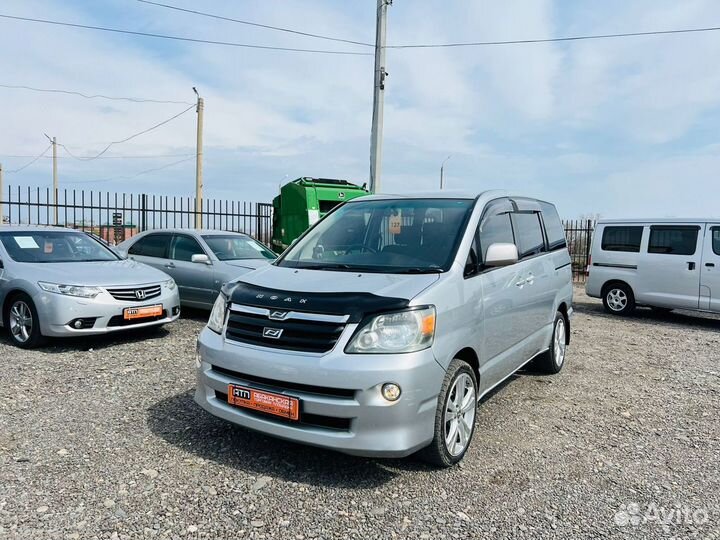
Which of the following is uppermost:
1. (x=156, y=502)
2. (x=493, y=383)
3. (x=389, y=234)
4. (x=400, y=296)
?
(x=389, y=234)

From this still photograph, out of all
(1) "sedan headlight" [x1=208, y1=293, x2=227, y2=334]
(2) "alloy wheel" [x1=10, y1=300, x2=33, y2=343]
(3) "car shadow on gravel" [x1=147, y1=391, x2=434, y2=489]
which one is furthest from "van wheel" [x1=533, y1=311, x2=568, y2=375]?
(2) "alloy wheel" [x1=10, y1=300, x2=33, y2=343]

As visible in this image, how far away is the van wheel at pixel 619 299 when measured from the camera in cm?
995

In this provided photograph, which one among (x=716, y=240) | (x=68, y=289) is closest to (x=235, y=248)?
(x=68, y=289)

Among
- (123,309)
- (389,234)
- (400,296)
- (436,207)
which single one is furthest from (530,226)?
(123,309)

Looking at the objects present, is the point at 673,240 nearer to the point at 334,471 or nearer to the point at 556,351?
the point at 556,351

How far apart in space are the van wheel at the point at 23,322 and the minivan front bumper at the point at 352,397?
405 cm

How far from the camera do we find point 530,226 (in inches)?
201

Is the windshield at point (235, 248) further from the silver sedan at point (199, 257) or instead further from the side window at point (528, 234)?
the side window at point (528, 234)

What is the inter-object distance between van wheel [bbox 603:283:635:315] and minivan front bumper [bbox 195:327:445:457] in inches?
322

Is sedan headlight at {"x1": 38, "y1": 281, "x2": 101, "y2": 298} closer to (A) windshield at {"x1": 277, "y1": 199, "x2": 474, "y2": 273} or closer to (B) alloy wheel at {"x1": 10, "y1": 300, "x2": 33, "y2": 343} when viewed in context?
(B) alloy wheel at {"x1": 10, "y1": 300, "x2": 33, "y2": 343}

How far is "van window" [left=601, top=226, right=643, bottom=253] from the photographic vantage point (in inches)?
386

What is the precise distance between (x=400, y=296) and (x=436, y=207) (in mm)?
1300

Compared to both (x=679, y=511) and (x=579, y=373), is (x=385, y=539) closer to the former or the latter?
(x=679, y=511)

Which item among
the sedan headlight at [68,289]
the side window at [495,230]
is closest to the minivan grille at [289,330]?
the side window at [495,230]
